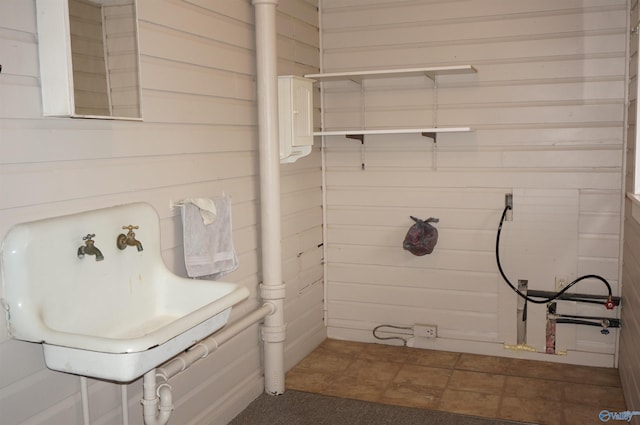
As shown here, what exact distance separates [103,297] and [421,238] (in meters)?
2.41

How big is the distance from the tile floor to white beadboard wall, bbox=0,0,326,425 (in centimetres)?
32

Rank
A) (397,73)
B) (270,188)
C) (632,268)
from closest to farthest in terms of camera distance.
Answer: (632,268) < (270,188) < (397,73)

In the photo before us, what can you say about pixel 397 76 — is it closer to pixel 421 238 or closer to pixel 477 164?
pixel 477 164

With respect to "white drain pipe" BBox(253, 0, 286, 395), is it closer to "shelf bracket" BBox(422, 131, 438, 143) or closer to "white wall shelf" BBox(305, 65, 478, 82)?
"white wall shelf" BBox(305, 65, 478, 82)

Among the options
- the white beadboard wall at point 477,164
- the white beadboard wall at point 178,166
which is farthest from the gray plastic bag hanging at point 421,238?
the white beadboard wall at point 178,166

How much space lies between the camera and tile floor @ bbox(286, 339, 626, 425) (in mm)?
3461

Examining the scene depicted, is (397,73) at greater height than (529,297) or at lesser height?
greater

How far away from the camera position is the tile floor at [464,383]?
346 centimetres

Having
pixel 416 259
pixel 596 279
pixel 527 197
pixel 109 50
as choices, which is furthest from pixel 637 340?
pixel 109 50

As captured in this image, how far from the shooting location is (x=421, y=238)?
4.18 metres

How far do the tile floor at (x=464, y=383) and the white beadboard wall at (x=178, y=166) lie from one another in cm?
32

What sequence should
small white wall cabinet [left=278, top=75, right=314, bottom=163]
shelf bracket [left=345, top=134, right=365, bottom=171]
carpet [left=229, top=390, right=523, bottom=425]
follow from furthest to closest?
shelf bracket [left=345, top=134, right=365, bottom=171] < small white wall cabinet [left=278, top=75, right=314, bottom=163] < carpet [left=229, top=390, right=523, bottom=425]

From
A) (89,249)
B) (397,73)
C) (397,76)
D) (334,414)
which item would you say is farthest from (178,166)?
(397,76)

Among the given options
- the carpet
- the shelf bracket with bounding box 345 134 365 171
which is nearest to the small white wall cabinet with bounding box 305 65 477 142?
the shelf bracket with bounding box 345 134 365 171
